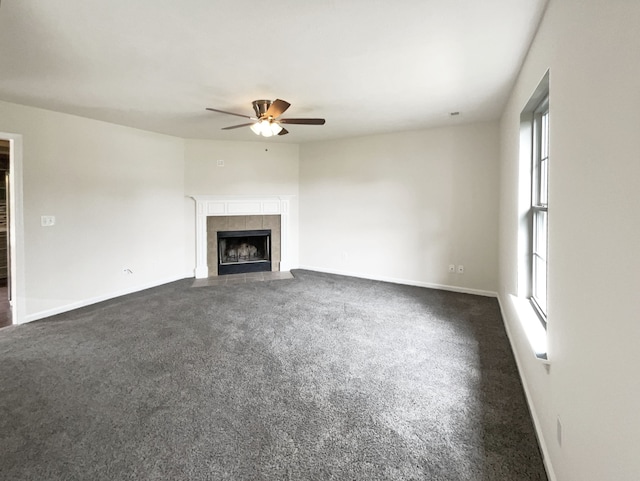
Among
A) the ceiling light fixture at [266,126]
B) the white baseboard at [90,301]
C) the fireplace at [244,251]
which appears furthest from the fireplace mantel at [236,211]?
A: the ceiling light fixture at [266,126]

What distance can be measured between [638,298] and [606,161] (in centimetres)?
47

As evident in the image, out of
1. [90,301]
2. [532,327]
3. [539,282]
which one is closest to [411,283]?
[539,282]

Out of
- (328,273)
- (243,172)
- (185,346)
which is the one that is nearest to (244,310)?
(185,346)

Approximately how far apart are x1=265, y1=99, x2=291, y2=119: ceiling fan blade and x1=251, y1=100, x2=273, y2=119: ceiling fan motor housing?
0.11m

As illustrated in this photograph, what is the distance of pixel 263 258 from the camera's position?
638 centimetres

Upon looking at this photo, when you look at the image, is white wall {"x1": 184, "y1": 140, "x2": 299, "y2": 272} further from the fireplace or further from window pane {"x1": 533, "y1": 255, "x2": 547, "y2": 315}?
window pane {"x1": 533, "y1": 255, "x2": 547, "y2": 315}

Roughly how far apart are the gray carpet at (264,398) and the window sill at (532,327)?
50cm

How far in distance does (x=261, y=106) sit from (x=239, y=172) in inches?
106

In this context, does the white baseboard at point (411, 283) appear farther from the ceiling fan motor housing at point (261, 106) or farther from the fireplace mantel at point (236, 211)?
the ceiling fan motor housing at point (261, 106)

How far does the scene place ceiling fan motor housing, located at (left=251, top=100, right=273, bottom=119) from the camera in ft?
10.8

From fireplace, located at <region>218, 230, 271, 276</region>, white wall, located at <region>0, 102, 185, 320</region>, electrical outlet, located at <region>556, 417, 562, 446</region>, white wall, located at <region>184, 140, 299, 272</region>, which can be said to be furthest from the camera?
fireplace, located at <region>218, 230, 271, 276</region>

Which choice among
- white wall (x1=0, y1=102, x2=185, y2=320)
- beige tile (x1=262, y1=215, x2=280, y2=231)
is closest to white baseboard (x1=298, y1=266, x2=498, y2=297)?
beige tile (x1=262, y1=215, x2=280, y2=231)

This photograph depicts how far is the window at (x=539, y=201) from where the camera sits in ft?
7.97

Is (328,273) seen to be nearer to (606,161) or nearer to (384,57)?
(384,57)
